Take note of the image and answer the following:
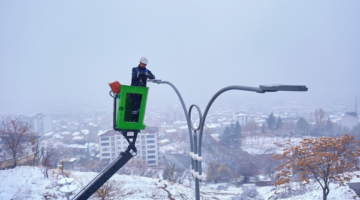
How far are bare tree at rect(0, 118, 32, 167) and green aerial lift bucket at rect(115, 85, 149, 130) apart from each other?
595 inches

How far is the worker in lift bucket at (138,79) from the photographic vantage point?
2656mm

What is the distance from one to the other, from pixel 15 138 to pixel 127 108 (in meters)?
15.9

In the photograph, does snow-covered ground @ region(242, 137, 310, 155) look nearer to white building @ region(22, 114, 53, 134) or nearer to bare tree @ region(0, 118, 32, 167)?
bare tree @ region(0, 118, 32, 167)

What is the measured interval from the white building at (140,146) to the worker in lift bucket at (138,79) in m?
18.9

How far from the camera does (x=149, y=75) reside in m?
2.88

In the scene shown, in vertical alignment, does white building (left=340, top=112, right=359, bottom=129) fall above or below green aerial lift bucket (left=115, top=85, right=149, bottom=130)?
below

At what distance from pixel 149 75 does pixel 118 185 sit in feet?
35.8

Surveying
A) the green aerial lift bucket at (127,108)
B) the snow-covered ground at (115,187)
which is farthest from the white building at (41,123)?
the green aerial lift bucket at (127,108)

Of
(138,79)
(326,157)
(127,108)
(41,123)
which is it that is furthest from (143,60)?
(41,123)

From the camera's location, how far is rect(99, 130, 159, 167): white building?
2109 centimetres

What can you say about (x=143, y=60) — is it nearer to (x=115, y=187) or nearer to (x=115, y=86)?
(x=115, y=86)

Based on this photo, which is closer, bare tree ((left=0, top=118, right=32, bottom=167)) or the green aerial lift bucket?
the green aerial lift bucket

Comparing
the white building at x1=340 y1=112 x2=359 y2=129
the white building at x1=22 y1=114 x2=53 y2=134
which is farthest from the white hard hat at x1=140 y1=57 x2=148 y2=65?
the white building at x1=22 y1=114 x2=53 y2=134

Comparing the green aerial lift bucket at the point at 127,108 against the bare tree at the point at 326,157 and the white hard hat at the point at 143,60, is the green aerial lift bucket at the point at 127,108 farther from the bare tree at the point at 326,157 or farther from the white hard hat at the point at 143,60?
the bare tree at the point at 326,157
